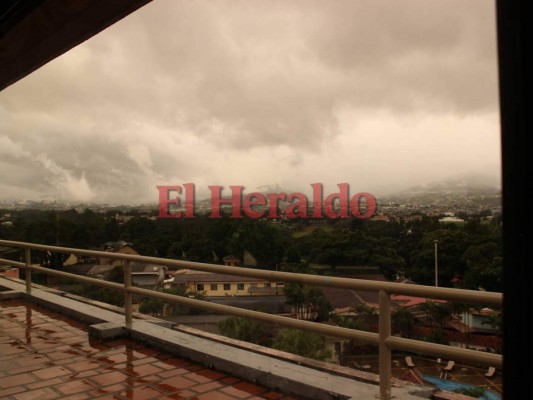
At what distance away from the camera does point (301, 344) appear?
5.22 metres


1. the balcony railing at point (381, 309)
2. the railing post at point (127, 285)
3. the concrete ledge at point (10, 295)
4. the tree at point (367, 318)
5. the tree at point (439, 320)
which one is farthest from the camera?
the concrete ledge at point (10, 295)

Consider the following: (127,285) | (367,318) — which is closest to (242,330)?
(127,285)

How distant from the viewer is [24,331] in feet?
18.1

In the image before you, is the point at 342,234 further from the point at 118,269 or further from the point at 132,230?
the point at 118,269

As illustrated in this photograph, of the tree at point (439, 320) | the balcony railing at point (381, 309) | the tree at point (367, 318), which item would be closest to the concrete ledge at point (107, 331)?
the balcony railing at point (381, 309)

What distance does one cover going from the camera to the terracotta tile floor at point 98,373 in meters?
3.50

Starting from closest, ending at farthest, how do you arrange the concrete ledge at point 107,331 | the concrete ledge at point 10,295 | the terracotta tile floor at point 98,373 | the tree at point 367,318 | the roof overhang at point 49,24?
the roof overhang at point 49,24 < the tree at point 367,318 < the terracotta tile floor at point 98,373 < the concrete ledge at point 107,331 < the concrete ledge at point 10,295

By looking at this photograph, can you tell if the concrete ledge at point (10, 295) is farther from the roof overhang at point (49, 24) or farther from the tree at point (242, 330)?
the roof overhang at point (49, 24)

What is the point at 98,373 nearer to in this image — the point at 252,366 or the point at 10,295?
the point at 252,366

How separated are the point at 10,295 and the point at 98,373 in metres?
4.36

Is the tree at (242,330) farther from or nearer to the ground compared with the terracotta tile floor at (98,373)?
farther from the ground

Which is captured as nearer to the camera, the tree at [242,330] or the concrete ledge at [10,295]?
the tree at [242,330]

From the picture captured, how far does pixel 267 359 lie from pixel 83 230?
10.3 metres

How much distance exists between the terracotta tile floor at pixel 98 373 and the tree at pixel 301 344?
1.15 m
